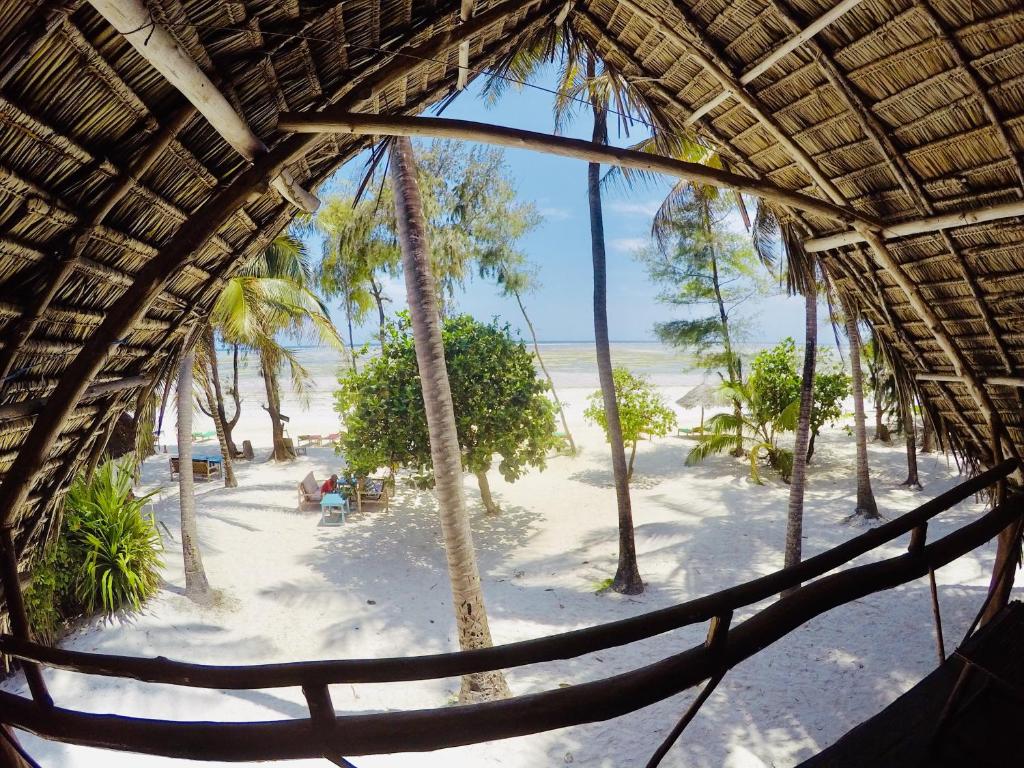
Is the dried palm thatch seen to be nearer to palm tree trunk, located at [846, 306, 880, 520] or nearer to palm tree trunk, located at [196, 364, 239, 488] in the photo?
palm tree trunk, located at [846, 306, 880, 520]

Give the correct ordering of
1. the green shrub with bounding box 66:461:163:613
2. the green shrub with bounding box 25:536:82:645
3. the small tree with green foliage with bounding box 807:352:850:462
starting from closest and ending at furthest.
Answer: the green shrub with bounding box 25:536:82:645
the green shrub with bounding box 66:461:163:613
the small tree with green foliage with bounding box 807:352:850:462

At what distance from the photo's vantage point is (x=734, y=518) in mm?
9758

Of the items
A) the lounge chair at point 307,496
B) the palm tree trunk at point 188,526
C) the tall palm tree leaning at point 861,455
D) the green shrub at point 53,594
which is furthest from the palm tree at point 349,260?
the tall palm tree leaning at point 861,455

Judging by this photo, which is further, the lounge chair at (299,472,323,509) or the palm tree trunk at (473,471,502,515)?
the lounge chair at (299,472,323,509)

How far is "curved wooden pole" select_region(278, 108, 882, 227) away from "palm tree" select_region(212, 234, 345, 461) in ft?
26.2

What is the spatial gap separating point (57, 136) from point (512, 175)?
585 inches

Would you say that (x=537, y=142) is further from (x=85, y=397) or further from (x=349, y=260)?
(x=349, y=260)

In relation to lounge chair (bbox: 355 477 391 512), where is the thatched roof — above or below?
above

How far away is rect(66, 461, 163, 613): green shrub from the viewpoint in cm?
591

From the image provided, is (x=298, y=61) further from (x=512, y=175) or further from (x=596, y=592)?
(x=512, y=175)

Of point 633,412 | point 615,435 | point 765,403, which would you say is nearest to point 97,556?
point 615,435

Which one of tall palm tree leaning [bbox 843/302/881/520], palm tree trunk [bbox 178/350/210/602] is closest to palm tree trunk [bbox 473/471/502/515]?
palm tree trunk [bbox 178/350/210/602]

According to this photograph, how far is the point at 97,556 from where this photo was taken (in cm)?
604

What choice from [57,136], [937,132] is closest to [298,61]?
[57,136]
